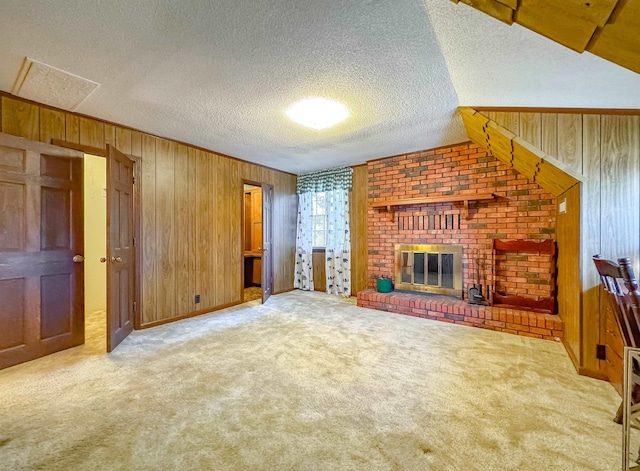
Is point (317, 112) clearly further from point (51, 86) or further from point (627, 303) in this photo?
point (627, 303)

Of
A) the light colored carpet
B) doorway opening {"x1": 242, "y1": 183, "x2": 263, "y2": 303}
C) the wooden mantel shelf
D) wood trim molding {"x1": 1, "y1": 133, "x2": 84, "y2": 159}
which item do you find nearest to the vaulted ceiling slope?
wood trim molding {"x1": 1, "y1": 133, "x2": 84, "y2": 159}

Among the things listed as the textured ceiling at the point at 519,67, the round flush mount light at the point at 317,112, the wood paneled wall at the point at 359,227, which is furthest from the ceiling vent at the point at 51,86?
the wood paneled wall at the point at 359,227

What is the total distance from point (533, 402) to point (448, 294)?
2.21m

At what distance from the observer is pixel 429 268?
169 inches

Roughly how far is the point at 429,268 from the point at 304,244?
2.48 m

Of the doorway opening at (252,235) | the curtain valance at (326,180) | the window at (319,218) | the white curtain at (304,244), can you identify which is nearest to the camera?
the curtain valance at (326,180)

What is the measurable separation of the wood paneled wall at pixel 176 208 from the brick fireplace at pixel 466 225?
2256 millimetres

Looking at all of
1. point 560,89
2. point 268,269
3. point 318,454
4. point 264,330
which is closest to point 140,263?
point 264,330

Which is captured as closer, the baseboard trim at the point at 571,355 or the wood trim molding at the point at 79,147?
the baseboard trim at the point at 571,355

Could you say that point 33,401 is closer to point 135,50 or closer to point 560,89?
point 135,50

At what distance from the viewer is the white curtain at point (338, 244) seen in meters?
5.28

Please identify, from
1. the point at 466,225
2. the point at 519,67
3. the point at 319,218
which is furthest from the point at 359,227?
the point at 519,67

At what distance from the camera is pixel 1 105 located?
99.6 inches

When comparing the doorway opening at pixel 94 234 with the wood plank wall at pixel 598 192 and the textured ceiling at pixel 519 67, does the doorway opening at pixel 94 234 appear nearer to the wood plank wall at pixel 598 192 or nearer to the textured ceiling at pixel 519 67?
the textured ceiling at pixel 519 67
